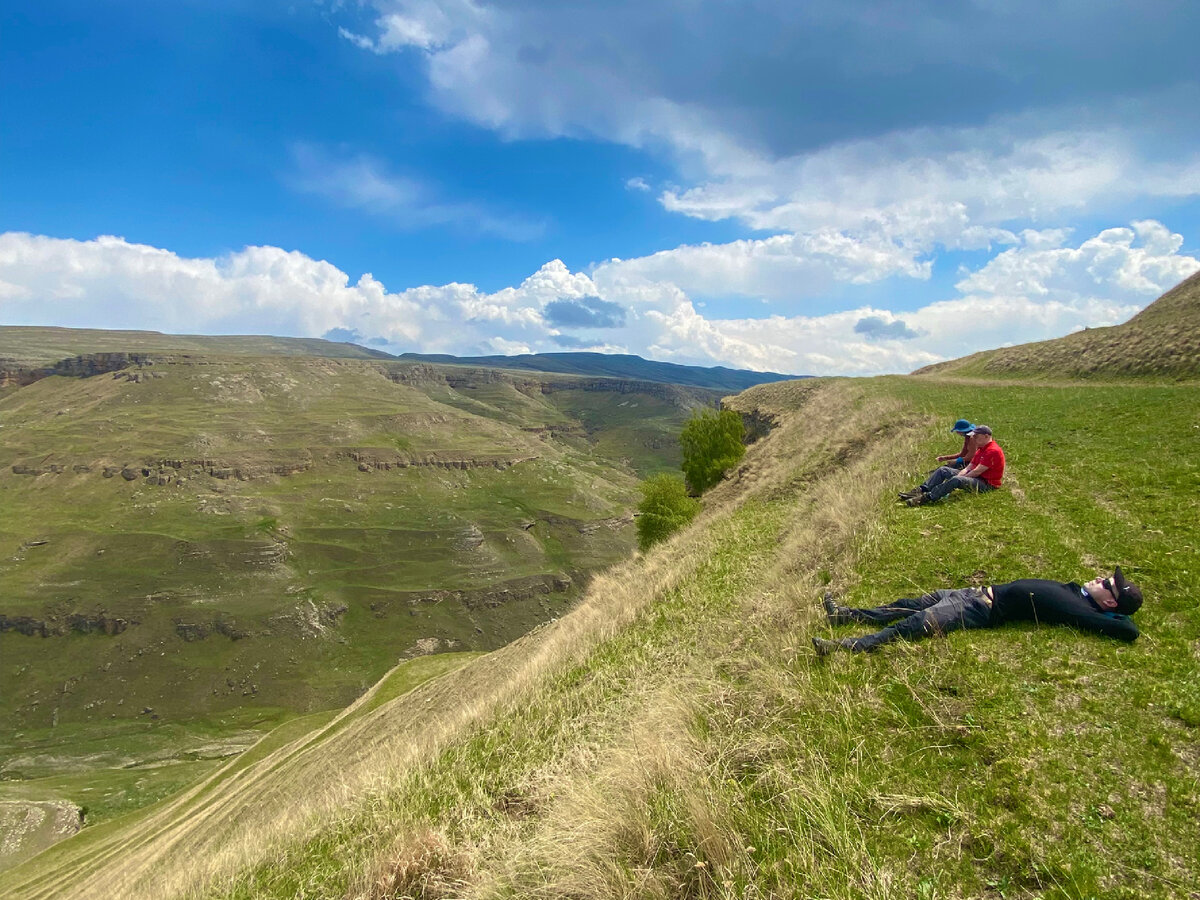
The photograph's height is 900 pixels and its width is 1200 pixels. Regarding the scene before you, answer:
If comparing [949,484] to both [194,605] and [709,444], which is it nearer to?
[709,444]

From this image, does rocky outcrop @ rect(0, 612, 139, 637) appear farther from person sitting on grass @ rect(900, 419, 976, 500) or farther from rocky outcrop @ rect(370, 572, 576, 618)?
Answer: person sitting on grass @ rect(900, 419, 976, 500)

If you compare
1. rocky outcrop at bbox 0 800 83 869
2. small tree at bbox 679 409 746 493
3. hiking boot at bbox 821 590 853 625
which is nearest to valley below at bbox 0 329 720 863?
rocky outcrop at bbox 0 800 83 869

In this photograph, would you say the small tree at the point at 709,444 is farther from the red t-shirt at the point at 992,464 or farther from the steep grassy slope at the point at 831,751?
the steep grassy slope at the point at 831,751

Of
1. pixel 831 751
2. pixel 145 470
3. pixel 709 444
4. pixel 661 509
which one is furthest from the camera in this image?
pixel 145 470

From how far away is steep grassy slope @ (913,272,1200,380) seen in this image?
96.5ft

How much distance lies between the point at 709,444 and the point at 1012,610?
40.8 meters

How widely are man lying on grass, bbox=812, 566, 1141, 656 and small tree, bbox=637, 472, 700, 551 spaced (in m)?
30.9

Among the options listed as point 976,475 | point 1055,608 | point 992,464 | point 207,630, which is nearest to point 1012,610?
point 1055,608

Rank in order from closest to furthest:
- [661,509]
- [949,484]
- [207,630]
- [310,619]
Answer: [949,484] < [661,509] < [207,630] < [310,619]

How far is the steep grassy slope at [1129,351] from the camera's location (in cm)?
2941

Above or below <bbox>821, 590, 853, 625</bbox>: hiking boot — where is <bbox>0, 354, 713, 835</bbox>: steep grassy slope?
below

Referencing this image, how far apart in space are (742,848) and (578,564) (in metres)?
192

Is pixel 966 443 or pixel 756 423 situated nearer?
pixel 966 443

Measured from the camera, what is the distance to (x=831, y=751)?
506 cm
